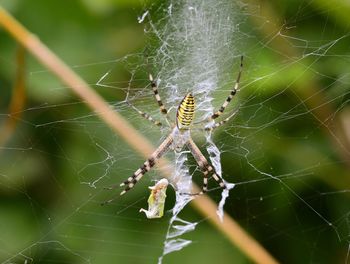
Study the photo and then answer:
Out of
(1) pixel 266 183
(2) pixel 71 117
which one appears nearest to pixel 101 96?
(2) pixel 71 117

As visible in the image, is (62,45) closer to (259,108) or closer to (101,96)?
(101,96)

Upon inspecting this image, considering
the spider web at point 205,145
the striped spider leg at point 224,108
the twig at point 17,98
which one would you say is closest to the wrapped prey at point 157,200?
the spider web at point 205,145

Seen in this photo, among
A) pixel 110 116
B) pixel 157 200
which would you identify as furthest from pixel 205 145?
pixel 110 116

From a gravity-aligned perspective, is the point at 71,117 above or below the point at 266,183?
above

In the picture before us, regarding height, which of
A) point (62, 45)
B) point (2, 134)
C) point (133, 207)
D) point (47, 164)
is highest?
point (62, 45)

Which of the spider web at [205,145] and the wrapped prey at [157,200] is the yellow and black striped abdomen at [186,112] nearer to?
the spider web at [205,145]

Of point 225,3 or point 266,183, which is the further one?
point 266,183

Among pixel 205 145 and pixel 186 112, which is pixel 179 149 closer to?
pixel 205 145
